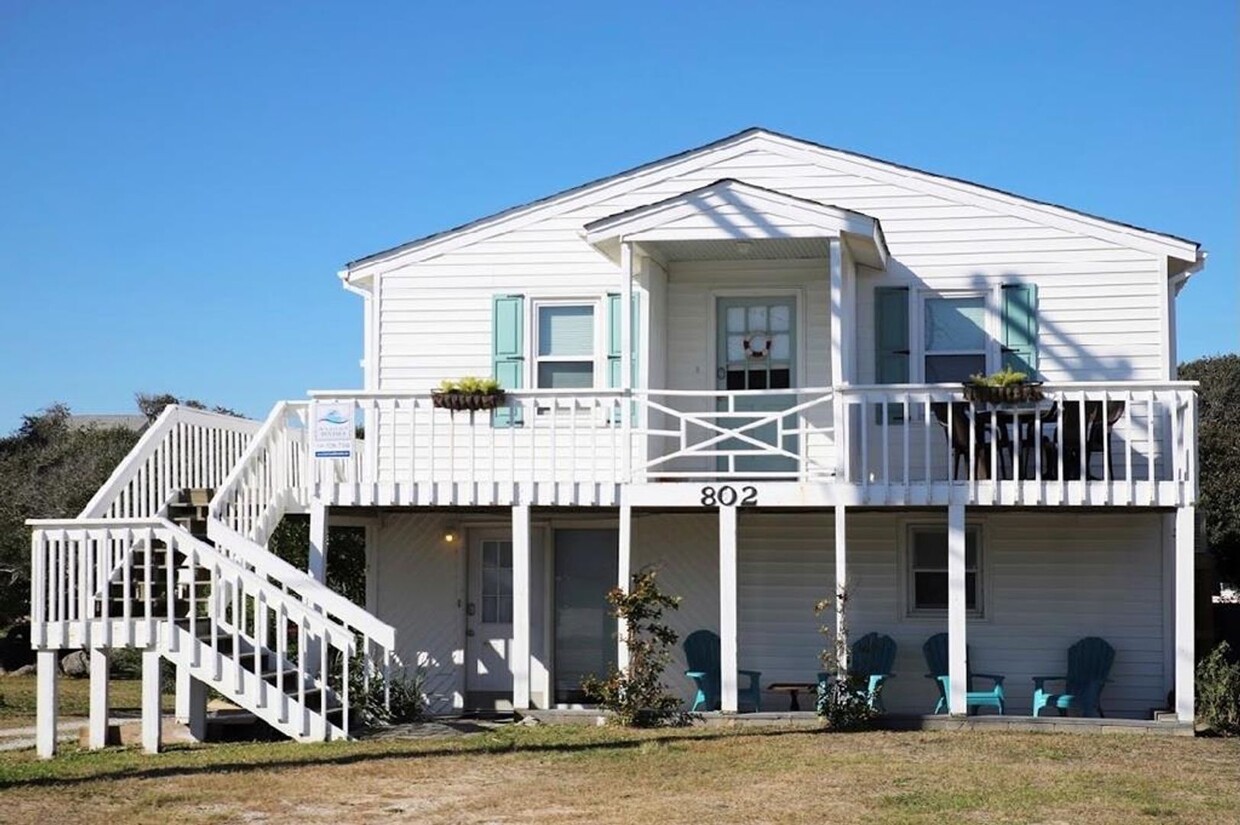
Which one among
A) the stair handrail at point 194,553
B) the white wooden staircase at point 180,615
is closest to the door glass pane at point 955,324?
the white wooden staircase at point 180,615

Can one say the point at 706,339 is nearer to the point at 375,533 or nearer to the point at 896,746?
the point at 375,533

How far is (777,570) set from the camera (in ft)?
65.2

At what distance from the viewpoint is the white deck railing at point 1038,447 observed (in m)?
17.3

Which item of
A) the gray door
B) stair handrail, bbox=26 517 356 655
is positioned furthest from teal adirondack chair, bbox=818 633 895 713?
stair handrail, bbox=26 517 356 655

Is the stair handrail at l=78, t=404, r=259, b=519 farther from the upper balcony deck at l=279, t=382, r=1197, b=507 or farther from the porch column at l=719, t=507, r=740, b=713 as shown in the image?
the porch column at l=719, t=507, r=740, b=713

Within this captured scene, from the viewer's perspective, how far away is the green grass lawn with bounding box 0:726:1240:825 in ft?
40.0

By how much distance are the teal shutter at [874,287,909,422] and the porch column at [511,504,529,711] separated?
13.7 ft

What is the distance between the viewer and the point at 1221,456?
4319 cm

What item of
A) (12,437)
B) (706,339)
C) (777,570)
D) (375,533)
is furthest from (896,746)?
(12,437)

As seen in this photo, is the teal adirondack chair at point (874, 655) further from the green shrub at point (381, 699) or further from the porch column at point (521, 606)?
the green shrub at point (381, 699)

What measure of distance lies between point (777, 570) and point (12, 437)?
35.2 metres

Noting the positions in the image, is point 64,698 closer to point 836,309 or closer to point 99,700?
point 99,700

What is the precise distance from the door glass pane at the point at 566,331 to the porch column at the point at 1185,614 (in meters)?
6.73

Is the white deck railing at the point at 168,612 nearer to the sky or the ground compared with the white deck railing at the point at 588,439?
nearer to the ground
